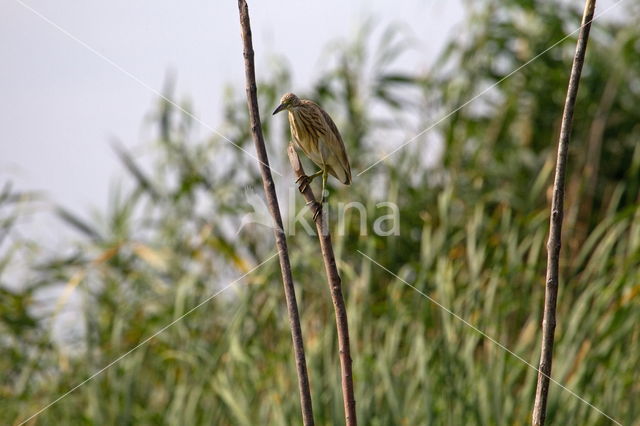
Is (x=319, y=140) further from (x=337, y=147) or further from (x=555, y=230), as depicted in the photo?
(x=555, y=230)

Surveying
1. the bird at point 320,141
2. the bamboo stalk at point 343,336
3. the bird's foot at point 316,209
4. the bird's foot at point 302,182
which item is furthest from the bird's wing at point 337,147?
the bamboo stalk at point 343,336

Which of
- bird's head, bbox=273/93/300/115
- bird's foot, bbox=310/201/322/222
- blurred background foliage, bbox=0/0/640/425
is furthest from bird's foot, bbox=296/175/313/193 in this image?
blurred background foliage, bbox=0/0/640/425

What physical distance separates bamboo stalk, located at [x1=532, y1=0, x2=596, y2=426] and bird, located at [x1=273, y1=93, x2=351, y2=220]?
63 cm

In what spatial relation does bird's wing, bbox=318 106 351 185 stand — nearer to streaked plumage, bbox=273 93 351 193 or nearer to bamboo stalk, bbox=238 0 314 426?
streaked plumage, bbox=273 93 351 193

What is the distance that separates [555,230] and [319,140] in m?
0.73

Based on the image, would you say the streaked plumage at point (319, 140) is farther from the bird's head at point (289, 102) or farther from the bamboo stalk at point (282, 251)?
the bamboo stalk at point (282, 251)

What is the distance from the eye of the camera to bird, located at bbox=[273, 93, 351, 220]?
176 centimetres

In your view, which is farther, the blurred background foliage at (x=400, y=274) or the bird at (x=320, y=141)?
the blurred background foliage at (x=400, y=274)

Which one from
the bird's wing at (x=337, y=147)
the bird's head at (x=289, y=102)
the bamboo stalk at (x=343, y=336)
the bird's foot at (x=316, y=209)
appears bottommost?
the bamboo stalk at (x=343, y=336)

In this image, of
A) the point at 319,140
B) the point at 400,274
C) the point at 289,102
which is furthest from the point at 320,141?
the point at 400,274

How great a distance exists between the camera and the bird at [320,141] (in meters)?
1.76

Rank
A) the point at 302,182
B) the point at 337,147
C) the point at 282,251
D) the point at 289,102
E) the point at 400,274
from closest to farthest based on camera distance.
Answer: the point at 282,251
the point at 302,182
the point at 337,147
the point at 289,102
the point at 400,274

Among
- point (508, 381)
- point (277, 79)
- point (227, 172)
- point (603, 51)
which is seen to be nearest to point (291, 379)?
point (508, 381)

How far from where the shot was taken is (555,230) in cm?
116
